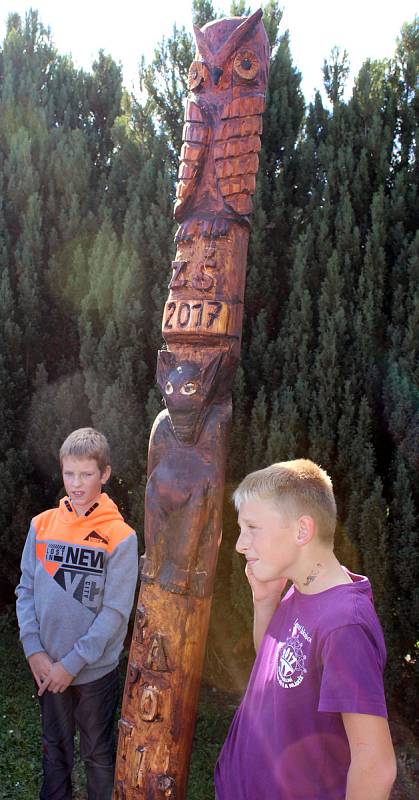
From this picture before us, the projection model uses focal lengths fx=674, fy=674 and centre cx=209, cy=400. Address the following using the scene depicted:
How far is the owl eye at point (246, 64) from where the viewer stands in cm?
282

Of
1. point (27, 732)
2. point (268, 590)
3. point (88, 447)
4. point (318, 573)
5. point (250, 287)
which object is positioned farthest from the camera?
point (250, 287)

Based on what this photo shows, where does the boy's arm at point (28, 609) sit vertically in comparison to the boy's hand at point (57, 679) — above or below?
above

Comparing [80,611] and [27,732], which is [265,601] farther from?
[27,732]

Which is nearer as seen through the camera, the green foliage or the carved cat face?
the carved cat face

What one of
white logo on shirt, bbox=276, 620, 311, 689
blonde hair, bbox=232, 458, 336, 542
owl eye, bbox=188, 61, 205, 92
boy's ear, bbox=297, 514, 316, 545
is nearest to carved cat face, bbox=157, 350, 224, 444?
blonde hair, bbox=232, 458, 336, 542

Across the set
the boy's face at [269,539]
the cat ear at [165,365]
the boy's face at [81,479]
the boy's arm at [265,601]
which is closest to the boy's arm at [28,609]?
the boy's face at [81,479]

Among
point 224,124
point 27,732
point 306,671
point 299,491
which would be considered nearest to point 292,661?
point 306,671

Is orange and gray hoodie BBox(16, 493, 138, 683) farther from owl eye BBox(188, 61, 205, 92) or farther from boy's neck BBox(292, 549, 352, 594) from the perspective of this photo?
owl eye BBox(188, 61, 205, 92)

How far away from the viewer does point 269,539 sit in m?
1.96

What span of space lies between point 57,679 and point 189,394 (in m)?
1.33

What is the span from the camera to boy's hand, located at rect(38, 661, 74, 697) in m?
2.81

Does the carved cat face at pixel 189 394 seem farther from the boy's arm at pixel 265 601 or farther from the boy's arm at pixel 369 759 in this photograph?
the boy's arm at pixel 369 759

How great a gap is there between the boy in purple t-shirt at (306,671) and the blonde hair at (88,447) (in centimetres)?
110

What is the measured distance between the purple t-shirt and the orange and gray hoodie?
100 cm
